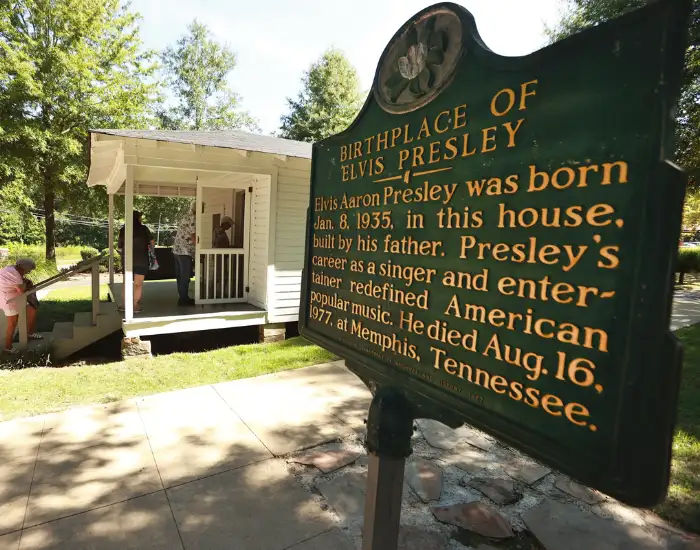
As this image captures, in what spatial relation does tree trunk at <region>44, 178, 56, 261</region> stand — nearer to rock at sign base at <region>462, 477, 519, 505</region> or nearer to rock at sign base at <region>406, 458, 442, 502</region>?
rock at sign base at <region>406, 458, 442, 502</region>

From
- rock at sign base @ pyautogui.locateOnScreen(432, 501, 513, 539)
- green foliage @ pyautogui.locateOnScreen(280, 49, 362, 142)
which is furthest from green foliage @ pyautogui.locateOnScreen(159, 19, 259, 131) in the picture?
rock at sign base @ pyautogui.locateOnScreen(432, 501, 513, 539)

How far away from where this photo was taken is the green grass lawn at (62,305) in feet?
32.2

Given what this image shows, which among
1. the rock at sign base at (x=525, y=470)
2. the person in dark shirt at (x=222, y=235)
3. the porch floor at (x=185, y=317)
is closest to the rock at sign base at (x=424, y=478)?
the rock at sign base at (x=525, y=470)

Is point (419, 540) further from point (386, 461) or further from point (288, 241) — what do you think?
point (288, 241)

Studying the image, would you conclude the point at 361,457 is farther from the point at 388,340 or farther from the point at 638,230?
the point at 638,230

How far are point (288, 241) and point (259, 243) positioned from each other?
2.10ft

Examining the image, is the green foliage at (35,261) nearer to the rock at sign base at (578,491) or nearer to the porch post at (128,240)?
the porch post at (128,240)

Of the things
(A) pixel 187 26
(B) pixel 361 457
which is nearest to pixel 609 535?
(B) pixel 361 457

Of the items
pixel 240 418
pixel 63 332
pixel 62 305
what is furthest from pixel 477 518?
pixel 62 305

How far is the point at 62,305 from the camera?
11602mm

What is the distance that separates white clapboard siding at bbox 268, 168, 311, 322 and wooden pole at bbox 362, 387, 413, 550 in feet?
20.3

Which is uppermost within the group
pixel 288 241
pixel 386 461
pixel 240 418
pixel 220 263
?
pixel 288 241

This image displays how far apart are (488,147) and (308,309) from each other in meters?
1.45

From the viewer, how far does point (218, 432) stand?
12.9 feet
